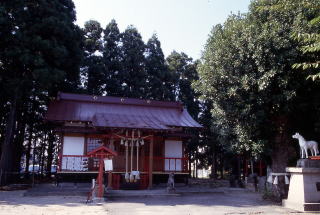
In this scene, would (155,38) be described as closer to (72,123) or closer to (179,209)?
(72,123)

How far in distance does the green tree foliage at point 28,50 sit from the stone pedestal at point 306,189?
14.9 meters

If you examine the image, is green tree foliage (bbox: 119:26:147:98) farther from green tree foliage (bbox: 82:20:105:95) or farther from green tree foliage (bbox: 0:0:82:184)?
green tree foliage (bbox: 0:0:82:184)

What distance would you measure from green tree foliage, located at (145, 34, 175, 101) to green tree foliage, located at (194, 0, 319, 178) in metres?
13.6

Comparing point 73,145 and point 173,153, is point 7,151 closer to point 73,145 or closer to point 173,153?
point 73,145

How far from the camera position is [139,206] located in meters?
11.8

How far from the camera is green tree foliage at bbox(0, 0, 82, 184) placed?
1781cm

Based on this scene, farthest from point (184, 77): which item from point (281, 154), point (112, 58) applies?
point (281, 154)

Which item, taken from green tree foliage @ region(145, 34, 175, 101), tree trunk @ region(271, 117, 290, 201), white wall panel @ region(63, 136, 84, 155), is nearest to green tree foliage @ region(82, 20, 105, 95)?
green tree foliage @ region(145, 34, 175, 101)

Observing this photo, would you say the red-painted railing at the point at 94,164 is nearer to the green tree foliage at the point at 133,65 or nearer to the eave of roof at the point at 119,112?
the eave of roof at the point at 119,112

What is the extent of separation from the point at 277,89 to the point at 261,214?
5.48 meters

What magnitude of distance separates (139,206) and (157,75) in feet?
63.6

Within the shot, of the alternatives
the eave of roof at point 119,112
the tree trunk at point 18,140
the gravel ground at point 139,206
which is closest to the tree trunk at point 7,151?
the eave of roof at point 119,112

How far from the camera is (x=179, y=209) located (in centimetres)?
1137

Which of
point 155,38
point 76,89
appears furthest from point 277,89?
point 155,38
